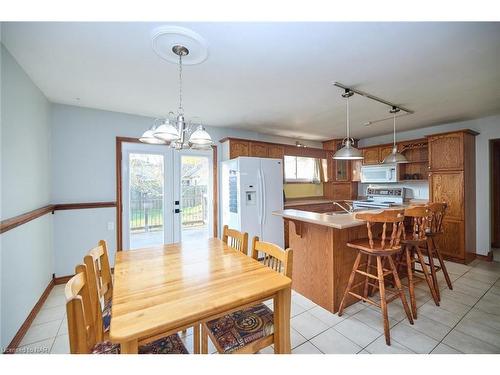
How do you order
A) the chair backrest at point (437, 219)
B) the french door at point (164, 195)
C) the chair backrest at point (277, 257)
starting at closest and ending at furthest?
the chair backrest at point (277, 257)
the chair backrest at point (437, 219)
the french door at point (164, 195)

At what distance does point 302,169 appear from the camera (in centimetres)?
539

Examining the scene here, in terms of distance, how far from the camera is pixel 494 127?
3.64m

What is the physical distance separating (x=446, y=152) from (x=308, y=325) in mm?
3762

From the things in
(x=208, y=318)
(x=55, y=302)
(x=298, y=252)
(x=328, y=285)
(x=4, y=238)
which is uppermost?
(x=4, y=238)

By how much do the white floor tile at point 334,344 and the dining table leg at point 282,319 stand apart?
70cm

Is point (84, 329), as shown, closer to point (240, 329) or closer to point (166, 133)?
point (240, 329)

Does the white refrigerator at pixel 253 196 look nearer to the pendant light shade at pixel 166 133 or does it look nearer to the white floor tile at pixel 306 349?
the white floor tile at pixel 306 349

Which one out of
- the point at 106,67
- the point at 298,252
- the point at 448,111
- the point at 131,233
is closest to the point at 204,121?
the point at 106,67

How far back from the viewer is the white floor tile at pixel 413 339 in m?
1.75

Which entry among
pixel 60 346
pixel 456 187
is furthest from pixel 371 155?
pixel 60 346

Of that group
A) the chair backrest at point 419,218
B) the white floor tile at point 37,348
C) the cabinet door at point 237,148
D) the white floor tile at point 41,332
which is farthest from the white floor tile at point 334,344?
the cabinet door at point 237,148

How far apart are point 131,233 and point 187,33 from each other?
3.03m
